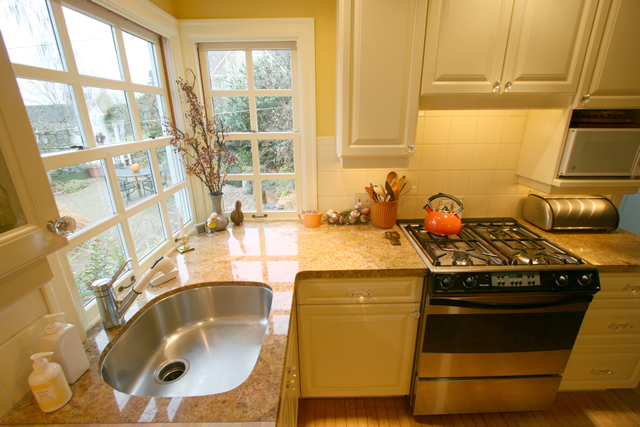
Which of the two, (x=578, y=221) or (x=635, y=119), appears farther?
(x=578, y=221)

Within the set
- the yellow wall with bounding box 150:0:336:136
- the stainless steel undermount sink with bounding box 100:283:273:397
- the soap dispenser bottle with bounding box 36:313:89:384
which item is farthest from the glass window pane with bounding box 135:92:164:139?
the soap dispenser bottle with bounding box 36:313:89:384

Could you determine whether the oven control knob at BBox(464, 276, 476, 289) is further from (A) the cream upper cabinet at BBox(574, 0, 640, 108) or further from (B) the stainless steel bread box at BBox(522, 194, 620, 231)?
(A) the cream upper cabinet at BBox(574, 0, 640, 108)

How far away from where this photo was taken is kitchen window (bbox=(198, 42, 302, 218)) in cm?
178

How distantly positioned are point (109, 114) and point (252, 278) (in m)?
0.93

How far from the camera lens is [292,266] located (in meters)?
1.43

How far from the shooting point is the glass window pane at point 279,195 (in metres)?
2.01

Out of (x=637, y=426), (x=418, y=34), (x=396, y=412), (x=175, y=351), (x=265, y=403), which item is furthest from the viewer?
(x=396, y=412)

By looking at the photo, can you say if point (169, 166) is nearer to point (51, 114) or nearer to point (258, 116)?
point (258, 116)

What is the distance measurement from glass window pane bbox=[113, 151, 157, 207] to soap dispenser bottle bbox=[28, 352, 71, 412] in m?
0.74

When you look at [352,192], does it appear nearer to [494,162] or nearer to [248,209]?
[248,209]

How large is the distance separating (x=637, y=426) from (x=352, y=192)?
6.52ft

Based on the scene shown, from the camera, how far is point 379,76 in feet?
4.56

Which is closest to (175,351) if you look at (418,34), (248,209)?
(248,209)

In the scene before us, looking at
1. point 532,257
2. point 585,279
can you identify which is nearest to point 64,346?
point 532,257
